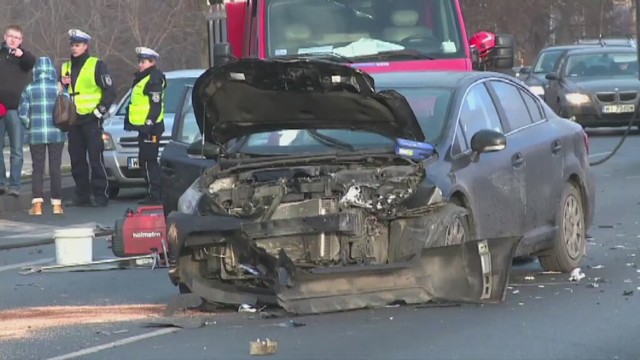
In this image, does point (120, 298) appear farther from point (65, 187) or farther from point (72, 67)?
point (65, 187)

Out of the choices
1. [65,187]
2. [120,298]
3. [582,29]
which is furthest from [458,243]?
[582,29]


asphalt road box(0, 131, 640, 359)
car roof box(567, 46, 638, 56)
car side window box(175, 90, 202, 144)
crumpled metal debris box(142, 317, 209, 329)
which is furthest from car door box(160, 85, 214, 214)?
car roof box(567, 46, 638, 56)

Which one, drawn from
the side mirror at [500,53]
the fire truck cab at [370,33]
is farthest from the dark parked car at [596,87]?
the fire truck cab at [370,33]

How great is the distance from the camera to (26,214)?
1662cm

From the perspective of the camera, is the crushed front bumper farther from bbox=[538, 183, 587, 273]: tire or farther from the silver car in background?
the silver car in background

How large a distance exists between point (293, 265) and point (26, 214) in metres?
9.05

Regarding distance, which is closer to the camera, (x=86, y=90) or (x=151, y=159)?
(x=151, y=159)

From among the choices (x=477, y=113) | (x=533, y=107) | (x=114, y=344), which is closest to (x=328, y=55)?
(x=533, y=107)

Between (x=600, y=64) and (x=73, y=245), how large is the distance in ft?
57.8

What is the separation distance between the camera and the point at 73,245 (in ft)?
38.7

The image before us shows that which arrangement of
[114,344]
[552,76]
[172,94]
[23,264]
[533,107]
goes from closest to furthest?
[114,344] → [533,107] → [23,264] → [172,94] → [552,76]

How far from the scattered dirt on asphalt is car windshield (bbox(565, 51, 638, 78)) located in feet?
61.7

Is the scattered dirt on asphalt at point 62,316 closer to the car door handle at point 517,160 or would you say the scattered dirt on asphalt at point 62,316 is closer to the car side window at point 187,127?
the car door handle at point 517,160

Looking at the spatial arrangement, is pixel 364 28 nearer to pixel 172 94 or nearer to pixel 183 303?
pixel 183 303
